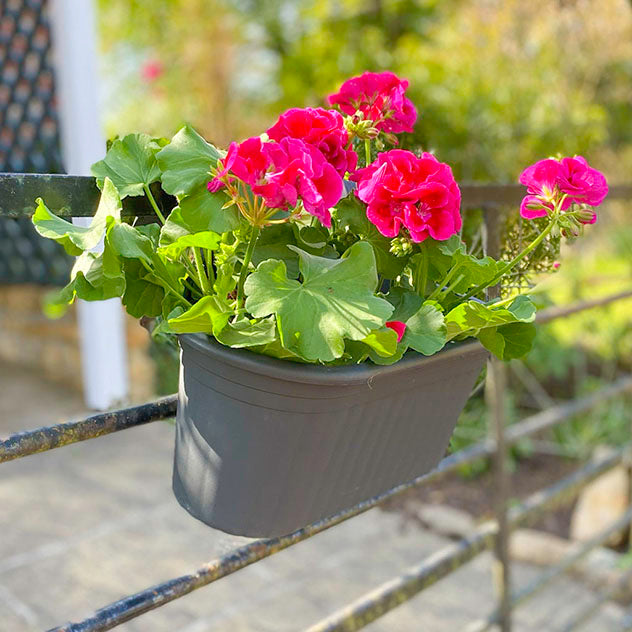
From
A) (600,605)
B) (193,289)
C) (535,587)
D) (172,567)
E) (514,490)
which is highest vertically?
(193,289)

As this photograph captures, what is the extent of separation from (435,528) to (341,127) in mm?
1919

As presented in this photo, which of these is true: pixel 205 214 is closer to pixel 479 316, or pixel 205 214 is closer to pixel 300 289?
pixel 300 289

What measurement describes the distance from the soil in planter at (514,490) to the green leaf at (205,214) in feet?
6.44

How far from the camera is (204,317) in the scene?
61 cm

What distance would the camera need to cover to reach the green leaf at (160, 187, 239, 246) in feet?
2.10

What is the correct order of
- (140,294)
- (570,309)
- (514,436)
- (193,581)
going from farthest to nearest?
(514,436)
(570,309)
(193,581)
(140,294)

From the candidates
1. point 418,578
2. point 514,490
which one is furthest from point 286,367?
point 514,490

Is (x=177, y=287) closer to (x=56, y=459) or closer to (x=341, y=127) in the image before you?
(x=341, y=127)

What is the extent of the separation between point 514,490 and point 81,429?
96.8 inches

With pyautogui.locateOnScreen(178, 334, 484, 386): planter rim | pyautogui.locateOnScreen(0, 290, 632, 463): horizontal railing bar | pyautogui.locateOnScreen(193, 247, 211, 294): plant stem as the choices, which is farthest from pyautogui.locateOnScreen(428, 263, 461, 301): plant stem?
pyautogui.locateOnScreen(0, 290, 632, 463): horizontal railing bar

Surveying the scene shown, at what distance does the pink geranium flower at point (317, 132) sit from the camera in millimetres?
658

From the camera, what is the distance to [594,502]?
2500mm

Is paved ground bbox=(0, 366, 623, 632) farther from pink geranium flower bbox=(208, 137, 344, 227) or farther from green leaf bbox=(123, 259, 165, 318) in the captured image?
pink geranium flower bbox=(208, 137, 344, 227)

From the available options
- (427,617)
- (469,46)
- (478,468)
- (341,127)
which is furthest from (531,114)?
(341,127)
